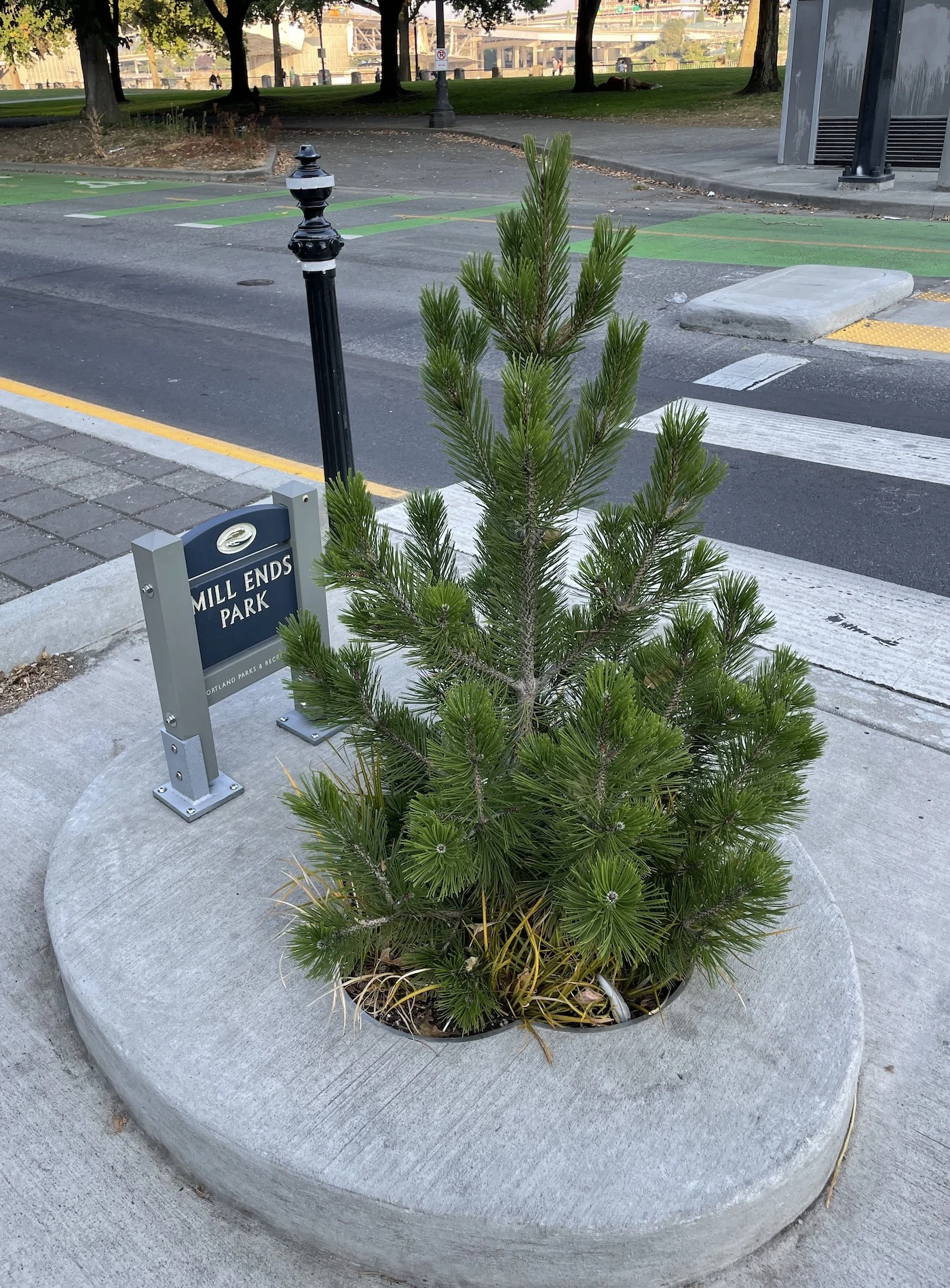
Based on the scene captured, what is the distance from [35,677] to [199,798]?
1493mm

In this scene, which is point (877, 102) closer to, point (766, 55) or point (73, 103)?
point (766, 55)

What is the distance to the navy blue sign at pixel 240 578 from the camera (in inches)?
122

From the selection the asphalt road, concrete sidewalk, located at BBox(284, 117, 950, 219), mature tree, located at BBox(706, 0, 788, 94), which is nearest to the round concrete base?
the asphalt road

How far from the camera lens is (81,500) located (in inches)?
225

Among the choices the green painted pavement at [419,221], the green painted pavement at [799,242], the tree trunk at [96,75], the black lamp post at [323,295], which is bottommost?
the green painted pavement at [799,242]

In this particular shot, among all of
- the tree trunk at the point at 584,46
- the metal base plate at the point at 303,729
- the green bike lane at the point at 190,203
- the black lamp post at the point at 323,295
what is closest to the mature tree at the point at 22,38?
the tree trunk at the point at 584,46

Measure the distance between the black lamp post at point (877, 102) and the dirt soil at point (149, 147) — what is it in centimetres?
1140

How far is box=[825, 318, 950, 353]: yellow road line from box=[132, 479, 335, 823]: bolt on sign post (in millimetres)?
6931

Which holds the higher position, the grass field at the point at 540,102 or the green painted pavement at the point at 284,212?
the grass field at the point at 540,102

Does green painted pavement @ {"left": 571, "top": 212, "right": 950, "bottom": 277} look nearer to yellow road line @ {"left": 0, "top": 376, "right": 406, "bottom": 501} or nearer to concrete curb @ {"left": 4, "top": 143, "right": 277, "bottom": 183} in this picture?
yellow road line @ {"left": 0, "top": 376, "right": 406, "bottom": 501}

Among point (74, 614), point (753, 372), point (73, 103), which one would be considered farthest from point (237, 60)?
point (74, 614)

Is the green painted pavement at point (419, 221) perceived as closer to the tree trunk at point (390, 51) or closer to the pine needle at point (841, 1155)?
the pine needle at point (841, 1155)

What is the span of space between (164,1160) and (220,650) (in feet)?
4.59

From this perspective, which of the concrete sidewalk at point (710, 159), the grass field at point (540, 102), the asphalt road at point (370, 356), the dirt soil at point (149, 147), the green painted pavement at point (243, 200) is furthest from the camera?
the grass field at point (540, 102)
